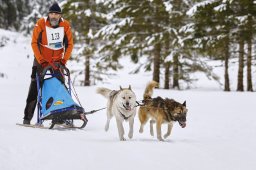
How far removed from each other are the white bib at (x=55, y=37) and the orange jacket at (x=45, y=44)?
6cm

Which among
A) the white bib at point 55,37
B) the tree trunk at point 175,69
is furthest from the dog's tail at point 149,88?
the tree trunk at point 175,69

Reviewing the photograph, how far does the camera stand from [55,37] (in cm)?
Answer: 788

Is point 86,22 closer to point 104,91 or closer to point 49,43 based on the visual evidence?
point 104,91

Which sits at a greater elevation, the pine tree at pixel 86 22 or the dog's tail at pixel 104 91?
the pine tree at pixel 86 22

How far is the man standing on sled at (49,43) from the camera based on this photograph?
770cm

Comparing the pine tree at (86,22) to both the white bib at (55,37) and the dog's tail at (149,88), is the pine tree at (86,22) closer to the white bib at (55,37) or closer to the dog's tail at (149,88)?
the dog's tail at (149,88)

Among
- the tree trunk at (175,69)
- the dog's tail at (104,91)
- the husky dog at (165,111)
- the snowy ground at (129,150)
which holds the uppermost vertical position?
the tree trunk at (175,69)

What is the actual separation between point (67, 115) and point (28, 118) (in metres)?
1.07

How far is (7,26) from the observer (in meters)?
52.6

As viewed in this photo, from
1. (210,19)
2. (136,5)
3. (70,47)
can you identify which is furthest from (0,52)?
(70,47)

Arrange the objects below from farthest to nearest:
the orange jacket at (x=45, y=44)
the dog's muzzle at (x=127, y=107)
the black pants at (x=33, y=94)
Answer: the black pants at (x=33, y=94) < the orange jacket at (x=45, y=44) < the dog's muzzle at (x=127, y=107)

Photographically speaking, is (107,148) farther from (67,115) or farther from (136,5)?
(136,5)

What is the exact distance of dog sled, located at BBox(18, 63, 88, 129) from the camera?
7.34 m

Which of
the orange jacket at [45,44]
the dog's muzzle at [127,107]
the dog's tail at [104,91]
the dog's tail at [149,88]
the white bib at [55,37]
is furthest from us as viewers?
the dog's tail at [104,91]
